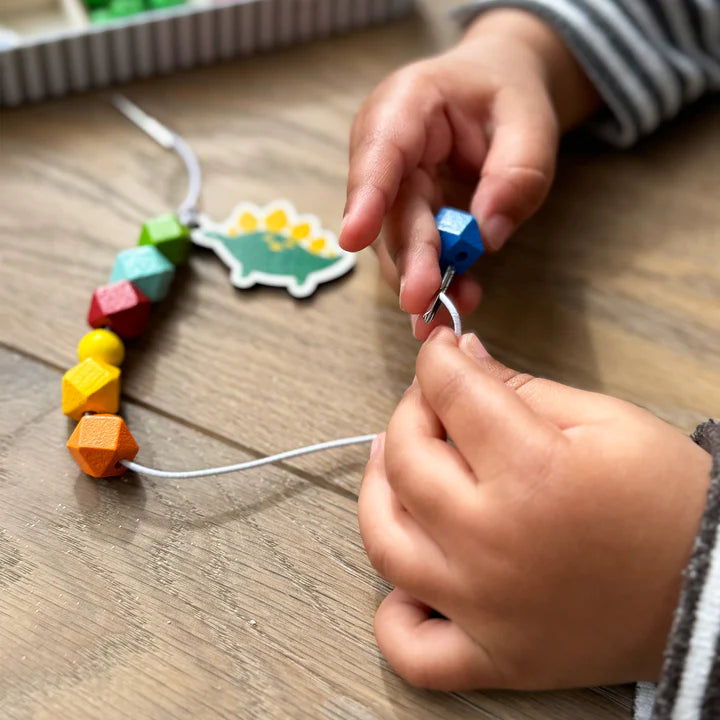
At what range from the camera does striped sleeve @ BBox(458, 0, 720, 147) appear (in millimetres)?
799

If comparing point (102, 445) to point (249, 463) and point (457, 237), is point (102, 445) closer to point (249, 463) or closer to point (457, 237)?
point (249, 463)

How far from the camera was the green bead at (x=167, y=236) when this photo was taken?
704 millimetres

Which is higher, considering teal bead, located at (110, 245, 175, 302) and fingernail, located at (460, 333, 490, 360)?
fingernail, located at (460, 333, 490, 360)

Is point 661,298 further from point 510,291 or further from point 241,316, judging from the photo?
point 241,316

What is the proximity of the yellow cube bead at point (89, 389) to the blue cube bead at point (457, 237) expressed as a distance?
0.87ft

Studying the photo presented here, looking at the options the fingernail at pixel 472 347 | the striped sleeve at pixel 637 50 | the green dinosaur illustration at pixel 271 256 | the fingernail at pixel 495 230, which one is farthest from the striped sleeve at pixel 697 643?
the striped sleeve at pixel 637 50

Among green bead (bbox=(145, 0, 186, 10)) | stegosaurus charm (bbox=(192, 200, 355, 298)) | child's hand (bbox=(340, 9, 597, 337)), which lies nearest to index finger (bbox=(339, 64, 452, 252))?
child's hand (bbox=(340, 9, 597, 337))

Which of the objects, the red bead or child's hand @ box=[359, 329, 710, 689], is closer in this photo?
child's hand @ box=[359, 329, 710, 689]

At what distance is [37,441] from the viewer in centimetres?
61

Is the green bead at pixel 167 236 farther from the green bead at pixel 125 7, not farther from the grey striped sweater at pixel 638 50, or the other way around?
the grey striped sweater at pixel 638 50

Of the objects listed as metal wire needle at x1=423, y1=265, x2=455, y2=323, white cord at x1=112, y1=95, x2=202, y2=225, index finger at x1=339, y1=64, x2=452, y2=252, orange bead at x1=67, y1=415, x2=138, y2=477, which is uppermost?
index finger at x1=339, y1=64, x2=452, y2=252

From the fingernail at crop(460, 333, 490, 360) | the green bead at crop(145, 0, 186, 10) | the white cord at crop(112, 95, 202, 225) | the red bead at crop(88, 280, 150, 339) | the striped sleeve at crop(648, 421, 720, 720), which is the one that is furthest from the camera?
the green bead at crop(145, 0, 186, 10)

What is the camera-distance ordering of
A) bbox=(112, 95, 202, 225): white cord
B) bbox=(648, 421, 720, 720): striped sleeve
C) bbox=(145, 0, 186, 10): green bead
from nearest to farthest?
bbox=(648, 421, 720, 720): striped sleeve → bbox=(112, 95, 202, 225): white cord → bbox=(145, 0, 186, 10): green bead

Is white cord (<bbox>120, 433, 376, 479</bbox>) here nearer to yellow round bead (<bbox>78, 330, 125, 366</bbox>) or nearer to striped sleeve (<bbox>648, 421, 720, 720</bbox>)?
yellow round bead (<bbox>78, 330, 125, 366</bbox>)
